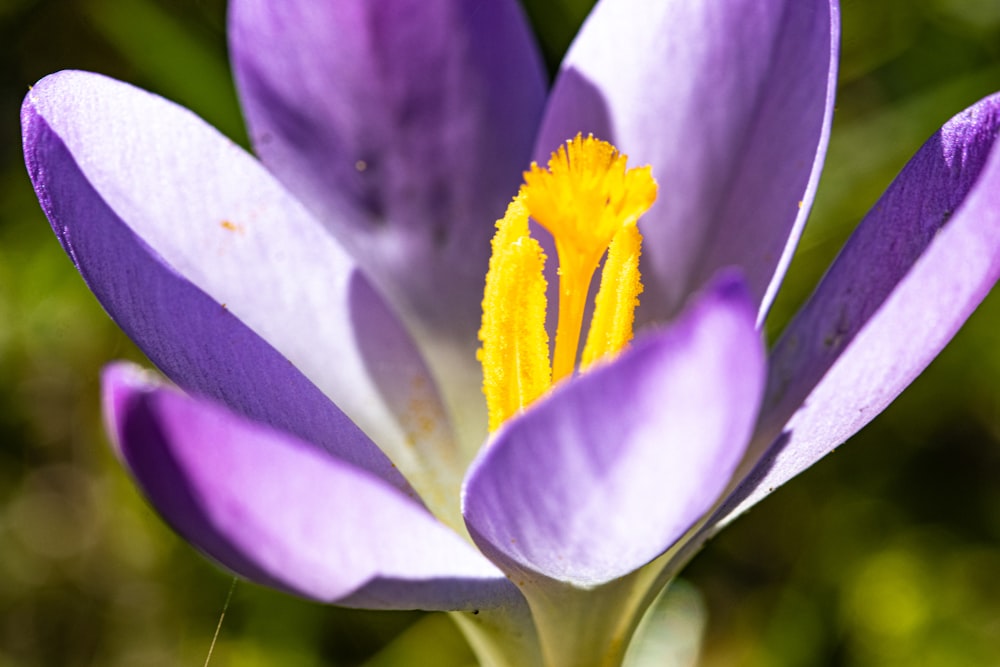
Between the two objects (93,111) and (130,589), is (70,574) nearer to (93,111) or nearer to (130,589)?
(130,589)

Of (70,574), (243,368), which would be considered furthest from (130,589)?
(243,368)

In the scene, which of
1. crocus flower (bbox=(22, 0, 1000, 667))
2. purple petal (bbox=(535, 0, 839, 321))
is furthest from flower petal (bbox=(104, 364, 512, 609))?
purple petal (bbox=(535, 0, 839, 321))

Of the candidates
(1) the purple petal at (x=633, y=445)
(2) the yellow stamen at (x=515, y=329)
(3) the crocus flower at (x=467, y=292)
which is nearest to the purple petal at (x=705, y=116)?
(3) the crocus flower at (x=467, y=292)

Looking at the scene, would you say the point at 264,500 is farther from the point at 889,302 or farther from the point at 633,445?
the point at 889,302

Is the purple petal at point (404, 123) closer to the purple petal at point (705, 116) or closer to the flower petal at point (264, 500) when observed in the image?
the purple petal at point (705, 116)

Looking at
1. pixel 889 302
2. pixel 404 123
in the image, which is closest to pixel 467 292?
pixel 404 123

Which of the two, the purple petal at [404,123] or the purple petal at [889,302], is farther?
the purple petal at [404,123]

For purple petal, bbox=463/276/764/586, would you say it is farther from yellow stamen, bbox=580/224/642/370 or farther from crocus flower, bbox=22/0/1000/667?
yellow stamen, bbox=580/224/642/370
